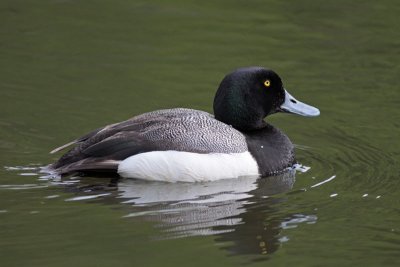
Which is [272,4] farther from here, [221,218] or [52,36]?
[221,218]

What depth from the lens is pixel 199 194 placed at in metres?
9.91

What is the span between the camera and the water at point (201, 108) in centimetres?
838

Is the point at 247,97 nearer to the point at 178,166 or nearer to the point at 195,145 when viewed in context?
the point at 195,145

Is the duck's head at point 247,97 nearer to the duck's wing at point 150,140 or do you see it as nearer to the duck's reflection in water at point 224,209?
the duck's wing at point 150,140

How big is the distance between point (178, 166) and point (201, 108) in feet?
8.26

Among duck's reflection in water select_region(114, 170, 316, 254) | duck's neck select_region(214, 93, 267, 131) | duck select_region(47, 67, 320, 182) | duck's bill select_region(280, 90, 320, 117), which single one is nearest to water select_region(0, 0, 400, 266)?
duck's reflection in water select_region(114, 170, 316, 254)

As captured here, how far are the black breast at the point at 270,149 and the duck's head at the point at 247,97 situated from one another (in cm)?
14

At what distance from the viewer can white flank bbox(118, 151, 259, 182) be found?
10.2 meters

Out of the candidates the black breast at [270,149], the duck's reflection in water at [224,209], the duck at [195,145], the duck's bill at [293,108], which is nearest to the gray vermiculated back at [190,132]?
the duck at [195,145]

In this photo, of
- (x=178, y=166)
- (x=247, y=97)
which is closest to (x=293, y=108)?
(x=247, y=97)

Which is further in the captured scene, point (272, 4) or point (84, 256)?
point (272, 4)

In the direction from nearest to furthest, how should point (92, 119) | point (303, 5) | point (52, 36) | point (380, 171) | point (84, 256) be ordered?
1. point (84, 256)
2. point (380, 171)
3. point (92, 119)
4. point (52, 36)
5. point (303, 5)

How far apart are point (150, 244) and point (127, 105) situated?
473 cm

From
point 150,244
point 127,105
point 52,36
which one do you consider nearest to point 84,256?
point 150,244
